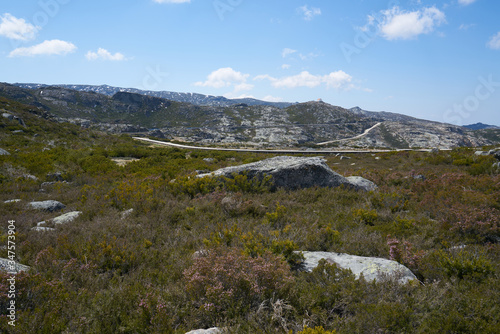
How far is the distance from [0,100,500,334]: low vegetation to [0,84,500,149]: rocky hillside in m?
98.5

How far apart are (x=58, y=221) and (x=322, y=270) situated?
7.72 metres

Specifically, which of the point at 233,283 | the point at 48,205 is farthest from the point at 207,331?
the point at 48,205

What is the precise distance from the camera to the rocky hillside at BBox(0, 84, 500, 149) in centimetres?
11531

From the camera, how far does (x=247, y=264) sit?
13.6 feet

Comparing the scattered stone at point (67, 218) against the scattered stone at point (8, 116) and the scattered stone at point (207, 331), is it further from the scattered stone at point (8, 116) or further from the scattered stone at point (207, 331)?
the scattered stone at point (8, 116)

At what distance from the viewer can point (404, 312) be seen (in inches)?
129

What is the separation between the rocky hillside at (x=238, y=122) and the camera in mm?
115312

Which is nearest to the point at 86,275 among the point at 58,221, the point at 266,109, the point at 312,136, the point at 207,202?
the point at 58,221

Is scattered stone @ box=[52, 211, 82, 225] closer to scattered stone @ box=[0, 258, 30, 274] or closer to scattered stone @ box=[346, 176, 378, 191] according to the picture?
scattered stone @ box=[0, 258, 30, 274]

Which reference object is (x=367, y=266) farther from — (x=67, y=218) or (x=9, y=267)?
(x=67, y=218)

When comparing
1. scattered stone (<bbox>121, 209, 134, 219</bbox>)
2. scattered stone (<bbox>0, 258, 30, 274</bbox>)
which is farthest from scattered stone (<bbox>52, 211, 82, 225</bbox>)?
scattered stone (<bbox>0, 258, 30, 274</bbox>)

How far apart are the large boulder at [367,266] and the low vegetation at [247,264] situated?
0.28 metres

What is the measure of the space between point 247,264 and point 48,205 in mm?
8195

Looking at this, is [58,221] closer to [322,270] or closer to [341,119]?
[322,270]
